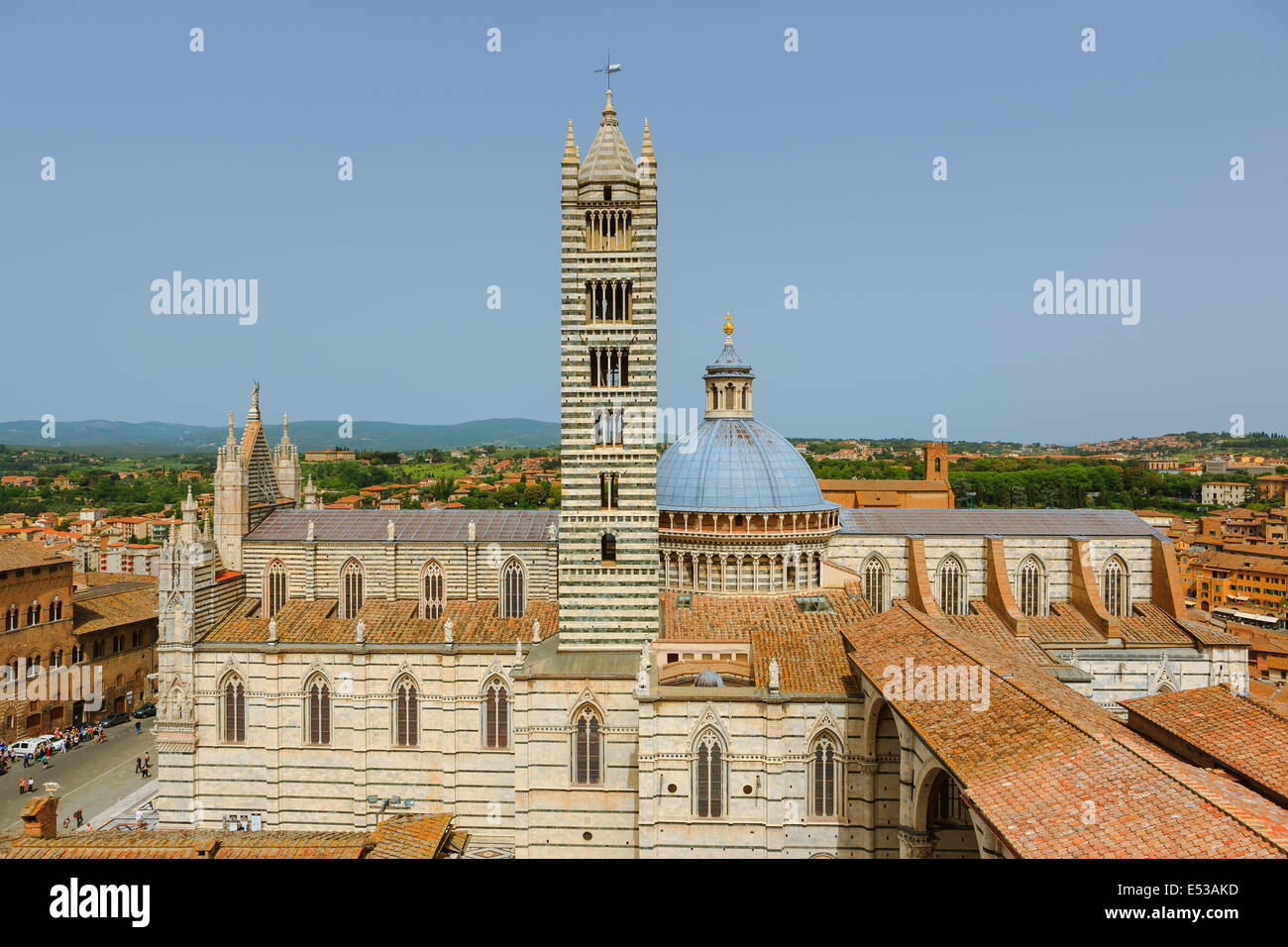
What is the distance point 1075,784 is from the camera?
1666cm

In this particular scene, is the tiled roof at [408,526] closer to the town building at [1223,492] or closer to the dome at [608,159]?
the dome at [608,159]

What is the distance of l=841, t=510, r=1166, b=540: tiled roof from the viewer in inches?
1623

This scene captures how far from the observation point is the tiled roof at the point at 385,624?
36.7 m

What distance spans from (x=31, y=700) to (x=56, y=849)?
109 feet

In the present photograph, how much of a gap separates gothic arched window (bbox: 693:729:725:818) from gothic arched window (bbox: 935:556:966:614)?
1671 cm

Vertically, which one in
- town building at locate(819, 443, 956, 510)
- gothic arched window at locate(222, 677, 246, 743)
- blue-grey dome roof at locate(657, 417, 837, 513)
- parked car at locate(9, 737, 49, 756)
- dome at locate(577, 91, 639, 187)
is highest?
dome at locate(577, 91, 639, 187)

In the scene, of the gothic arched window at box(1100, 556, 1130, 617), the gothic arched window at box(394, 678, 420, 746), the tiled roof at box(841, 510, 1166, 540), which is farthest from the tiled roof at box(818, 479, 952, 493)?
the gothic arched window at box(394, 678, 420, 746)

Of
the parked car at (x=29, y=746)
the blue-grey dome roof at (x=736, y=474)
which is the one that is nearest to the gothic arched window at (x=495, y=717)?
the blue-grey dome roof at (x=736, y=474)

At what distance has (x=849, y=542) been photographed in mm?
40531

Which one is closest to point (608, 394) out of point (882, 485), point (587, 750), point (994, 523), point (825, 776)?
point (587, 750)

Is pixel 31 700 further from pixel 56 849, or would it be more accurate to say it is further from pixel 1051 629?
pixel 1051 629

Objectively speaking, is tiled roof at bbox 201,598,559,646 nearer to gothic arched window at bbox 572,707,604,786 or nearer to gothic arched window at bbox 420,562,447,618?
gothic arched window at bbox 420,562,447,618

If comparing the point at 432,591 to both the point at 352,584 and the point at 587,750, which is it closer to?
the point at 352,584
